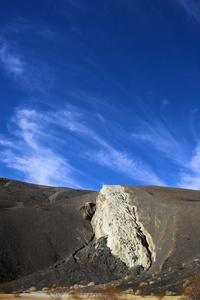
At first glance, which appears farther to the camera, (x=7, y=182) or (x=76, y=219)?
(x=7, y=182)

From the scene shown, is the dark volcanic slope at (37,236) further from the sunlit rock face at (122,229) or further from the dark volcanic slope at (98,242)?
the sunlit rock face at (122,229)

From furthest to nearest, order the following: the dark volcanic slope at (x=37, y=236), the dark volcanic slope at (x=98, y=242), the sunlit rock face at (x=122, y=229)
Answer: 1. the dark volcanic slope at (x=37, y=236)
2. the sunlit rock face at (x=122, y=229)
3. the dark volcanic slope at (x=98, y=242)

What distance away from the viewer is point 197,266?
49.8ft

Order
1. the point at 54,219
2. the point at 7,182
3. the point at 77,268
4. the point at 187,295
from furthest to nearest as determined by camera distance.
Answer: the point at 7,182
the point at 54,219
the point at 77,268
the point at 187,295

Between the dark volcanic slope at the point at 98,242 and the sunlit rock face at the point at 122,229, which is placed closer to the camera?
the dark volcanic slope at the point at 98,242

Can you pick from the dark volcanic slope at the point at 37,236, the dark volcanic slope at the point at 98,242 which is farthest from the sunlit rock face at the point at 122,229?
the dark volcanic slope at the point at 37,236

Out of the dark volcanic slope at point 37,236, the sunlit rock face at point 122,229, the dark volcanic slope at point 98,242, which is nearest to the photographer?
the dark volcanic slope at point 98,242

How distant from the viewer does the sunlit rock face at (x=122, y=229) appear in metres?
22.3

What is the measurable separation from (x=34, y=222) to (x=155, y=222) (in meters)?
15.1

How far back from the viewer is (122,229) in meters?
25.3

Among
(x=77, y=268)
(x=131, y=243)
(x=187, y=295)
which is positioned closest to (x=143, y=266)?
(x=131, y=243)

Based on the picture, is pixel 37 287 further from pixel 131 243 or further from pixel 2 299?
pixel 131 243

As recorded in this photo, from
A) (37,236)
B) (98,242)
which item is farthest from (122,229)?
(37,236)

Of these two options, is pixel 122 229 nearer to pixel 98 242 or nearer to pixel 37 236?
pixel 98 242
